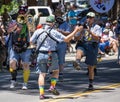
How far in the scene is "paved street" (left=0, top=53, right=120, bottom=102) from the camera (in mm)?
11461

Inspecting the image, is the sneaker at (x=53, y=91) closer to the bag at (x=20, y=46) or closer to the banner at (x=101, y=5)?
the bag at (x=20, y=46)

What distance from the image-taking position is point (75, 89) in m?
12.9

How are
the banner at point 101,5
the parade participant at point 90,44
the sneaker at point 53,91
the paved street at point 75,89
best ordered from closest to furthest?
the paved street at point 75,89 → the sneaker at point 53,91 → the parade participant at point 90,44 → the banner at point 101,5

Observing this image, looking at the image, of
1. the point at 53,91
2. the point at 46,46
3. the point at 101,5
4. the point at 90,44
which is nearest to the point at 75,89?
the point at 90,44

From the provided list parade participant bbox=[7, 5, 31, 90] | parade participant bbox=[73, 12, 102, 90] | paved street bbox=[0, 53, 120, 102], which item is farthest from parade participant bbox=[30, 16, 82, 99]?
parade participant bbox=[7, 5, 31, 90]

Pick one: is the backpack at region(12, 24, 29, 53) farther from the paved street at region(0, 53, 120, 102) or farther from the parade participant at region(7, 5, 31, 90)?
the paved street at region(0, 53, 120, 102)

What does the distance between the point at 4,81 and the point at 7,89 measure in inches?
65.4

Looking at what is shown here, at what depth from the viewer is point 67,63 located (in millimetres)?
19875

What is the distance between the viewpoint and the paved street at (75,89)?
11.5 meters

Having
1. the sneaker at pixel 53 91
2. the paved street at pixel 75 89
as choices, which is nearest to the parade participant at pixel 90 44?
the paved street at pixel 75 89

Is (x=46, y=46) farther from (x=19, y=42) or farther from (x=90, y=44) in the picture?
(x=90, y=44)

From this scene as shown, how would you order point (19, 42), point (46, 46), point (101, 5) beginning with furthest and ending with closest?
point (101, 5) → point (19, 42) → point (46, 46)

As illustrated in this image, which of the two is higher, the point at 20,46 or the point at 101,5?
the point at 101,5

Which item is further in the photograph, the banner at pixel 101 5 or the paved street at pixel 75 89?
the banner at pixel 101 5
